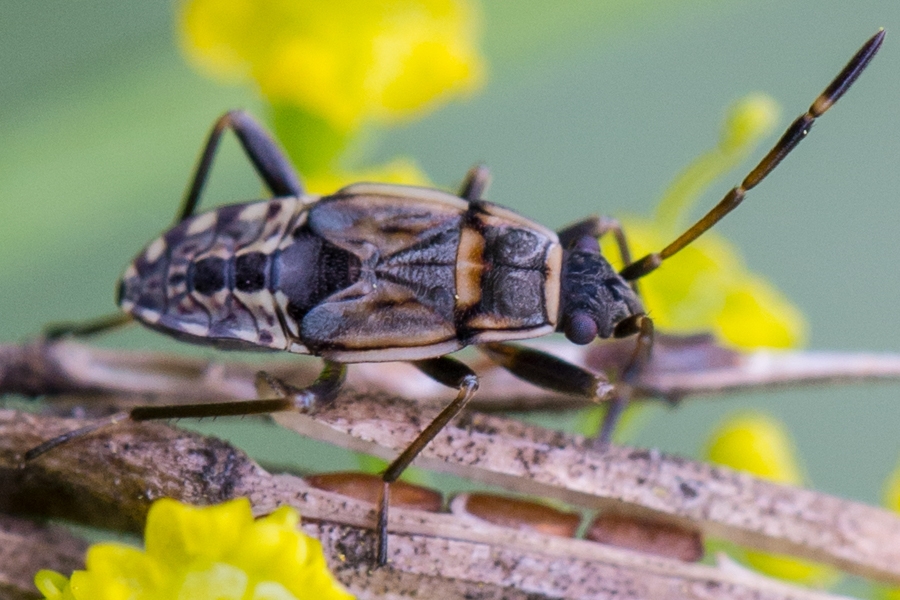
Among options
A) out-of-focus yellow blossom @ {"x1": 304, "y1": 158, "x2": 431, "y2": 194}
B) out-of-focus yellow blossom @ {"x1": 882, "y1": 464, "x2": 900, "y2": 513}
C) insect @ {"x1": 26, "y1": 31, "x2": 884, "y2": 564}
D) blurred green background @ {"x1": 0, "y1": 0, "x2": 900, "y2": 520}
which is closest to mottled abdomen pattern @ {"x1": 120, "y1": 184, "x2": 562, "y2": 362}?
insect @ {"x1": 26, "y1": 31, "x2": 884, "y2": 564}

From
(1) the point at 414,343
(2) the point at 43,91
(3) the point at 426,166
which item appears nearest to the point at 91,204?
(2) the point at 43,91

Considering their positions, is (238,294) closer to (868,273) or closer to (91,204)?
(91,204)

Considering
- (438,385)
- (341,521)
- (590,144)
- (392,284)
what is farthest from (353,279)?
(590,144)

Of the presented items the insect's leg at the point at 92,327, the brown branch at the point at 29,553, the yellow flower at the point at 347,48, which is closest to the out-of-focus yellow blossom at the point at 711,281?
the yellow flower at the point at 347,48

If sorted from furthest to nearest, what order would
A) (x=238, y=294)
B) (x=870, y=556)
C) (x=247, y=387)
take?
(x=238, y=294) → (x=247, y=387) → (x=870, y=556)

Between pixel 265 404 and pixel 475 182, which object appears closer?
pixel 265 404

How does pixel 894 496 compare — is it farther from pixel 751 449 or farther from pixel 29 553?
pixel 29 553
